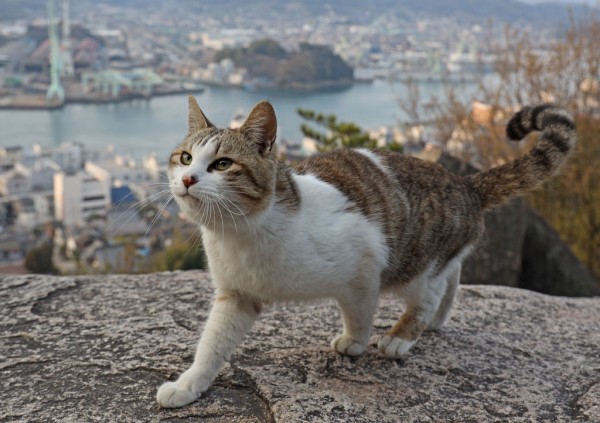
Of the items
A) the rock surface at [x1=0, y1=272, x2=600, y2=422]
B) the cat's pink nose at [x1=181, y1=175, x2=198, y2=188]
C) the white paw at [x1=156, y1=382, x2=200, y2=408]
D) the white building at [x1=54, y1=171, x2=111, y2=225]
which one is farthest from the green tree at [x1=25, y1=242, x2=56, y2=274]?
the cat's pink nose at [x1=181, y1=175, x2=198, y2=188]

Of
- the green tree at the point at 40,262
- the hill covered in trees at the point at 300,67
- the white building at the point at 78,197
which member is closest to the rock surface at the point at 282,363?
the green tree at the point at 40,262

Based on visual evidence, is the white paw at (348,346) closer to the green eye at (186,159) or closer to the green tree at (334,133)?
the green eye at (186,159)

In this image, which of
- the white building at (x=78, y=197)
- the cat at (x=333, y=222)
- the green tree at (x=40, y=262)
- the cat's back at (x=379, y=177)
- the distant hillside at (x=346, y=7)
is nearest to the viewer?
the cat at (x=333, y=222)

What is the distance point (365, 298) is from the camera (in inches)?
101

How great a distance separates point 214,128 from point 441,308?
141cm

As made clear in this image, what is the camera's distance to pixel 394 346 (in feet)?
9.08

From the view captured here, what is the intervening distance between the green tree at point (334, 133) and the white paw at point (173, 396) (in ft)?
21.8

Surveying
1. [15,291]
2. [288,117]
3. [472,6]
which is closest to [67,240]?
[288,117]

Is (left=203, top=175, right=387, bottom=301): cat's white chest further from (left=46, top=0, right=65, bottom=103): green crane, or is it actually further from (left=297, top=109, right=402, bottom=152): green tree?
(left=46, top=0, right=65, bottom=103): green crane

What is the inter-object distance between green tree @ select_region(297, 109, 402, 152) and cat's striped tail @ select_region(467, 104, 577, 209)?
219 inches

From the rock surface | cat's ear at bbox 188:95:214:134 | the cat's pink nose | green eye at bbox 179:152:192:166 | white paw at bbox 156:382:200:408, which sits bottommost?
the rock surface

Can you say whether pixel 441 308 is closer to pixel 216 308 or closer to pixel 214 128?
pixel 216 308

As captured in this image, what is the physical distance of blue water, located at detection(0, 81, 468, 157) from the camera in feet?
59.9

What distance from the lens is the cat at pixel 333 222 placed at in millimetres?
2256
